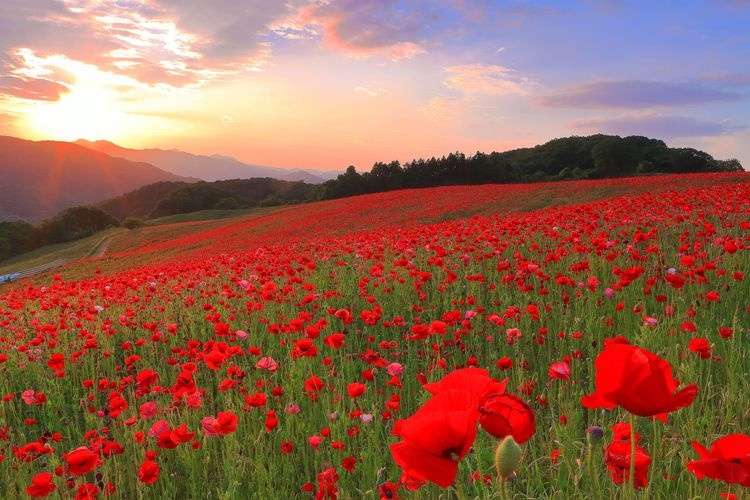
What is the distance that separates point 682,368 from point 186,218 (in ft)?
183

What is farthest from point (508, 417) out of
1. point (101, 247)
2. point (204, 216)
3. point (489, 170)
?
point (489, 170)

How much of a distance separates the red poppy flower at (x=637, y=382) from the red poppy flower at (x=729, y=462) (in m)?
0.21

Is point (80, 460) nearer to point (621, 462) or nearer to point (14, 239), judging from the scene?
point (621, 462)

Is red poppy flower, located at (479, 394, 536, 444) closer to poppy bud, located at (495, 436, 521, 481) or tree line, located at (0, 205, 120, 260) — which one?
poppy bud, located at (495, 436, 521, 481)

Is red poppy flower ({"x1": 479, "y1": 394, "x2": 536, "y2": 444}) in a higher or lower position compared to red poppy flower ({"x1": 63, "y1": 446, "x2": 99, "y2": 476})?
higher

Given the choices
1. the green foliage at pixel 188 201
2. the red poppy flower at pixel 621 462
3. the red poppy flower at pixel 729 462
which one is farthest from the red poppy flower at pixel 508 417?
the green foliage at pixel 188 201

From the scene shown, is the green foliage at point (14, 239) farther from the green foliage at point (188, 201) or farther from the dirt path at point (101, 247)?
the dirt path at point (101, 247)

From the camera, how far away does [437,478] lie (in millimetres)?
1073

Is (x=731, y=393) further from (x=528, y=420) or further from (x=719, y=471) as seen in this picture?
(x=528, y=420)

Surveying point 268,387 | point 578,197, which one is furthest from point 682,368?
point 578,197

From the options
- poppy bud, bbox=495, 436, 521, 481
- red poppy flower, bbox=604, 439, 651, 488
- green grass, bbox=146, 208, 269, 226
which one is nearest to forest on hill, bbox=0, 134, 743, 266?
green grass, bbox=146, 208, 269, 226

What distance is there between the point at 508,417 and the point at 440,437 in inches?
6.9

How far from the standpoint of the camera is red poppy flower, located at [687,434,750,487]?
1179 mm

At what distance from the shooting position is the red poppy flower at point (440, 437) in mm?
1051
